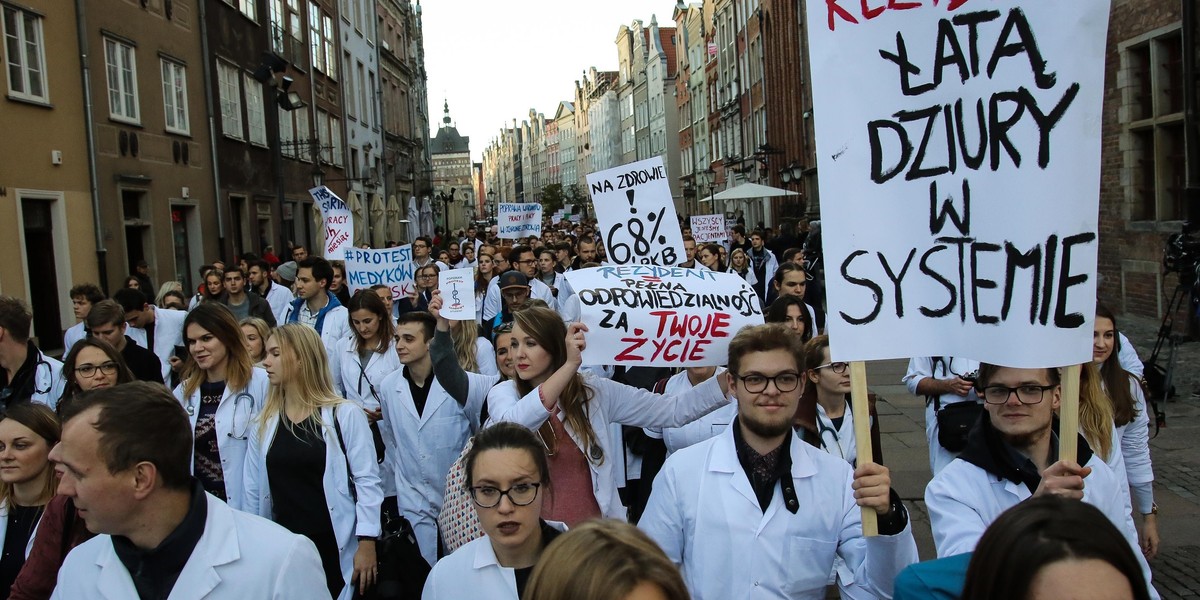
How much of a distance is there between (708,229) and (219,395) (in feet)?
49.4

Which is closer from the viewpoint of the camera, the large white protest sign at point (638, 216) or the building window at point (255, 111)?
the large white protest sign at point (638, 216)

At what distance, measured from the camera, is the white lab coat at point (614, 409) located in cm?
410

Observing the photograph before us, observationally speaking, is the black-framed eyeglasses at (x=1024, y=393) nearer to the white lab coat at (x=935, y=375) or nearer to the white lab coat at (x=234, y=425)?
the white lab coat at (x=935, y=375)

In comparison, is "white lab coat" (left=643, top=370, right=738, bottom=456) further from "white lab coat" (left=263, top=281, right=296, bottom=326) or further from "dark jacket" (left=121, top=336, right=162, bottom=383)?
"white lab coat" (left=263, top=281, right=296, bottom=326)

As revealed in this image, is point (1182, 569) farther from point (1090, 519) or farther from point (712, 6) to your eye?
point (712, 6)

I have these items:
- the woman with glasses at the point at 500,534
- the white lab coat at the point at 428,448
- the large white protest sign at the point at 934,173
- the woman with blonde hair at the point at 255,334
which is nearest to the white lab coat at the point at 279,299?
the woman with blonde hair at the point at 255,334

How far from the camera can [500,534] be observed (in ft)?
9.39

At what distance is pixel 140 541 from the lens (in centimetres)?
258

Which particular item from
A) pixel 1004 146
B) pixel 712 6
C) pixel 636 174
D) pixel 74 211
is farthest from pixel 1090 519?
pixel 712 6

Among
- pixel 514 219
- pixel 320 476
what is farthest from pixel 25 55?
pixel 320 476

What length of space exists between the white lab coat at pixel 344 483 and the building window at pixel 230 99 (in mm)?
20806

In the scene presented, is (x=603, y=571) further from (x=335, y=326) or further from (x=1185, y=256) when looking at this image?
(x=1185, y=256)

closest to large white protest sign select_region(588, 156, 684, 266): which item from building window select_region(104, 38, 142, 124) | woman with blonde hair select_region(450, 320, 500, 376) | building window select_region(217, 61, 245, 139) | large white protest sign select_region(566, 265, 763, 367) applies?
woman with blonde hair select_region(450, 320, 500, 376)

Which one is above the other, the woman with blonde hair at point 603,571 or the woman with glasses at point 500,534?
the woman with blonde hair at point 603,571
